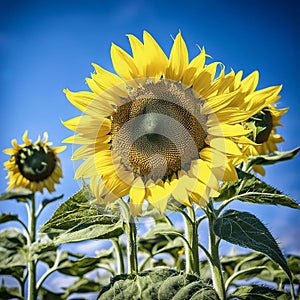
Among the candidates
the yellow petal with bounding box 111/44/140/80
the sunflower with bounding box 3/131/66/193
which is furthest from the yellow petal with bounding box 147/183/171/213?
the sunflower with bounding box 3/131/66/193

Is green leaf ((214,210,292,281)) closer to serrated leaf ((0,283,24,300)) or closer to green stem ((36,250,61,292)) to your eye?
green stem ((36,250,61,292))

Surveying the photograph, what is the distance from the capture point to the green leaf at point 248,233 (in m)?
0.83

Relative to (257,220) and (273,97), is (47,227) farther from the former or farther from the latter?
(273,97)

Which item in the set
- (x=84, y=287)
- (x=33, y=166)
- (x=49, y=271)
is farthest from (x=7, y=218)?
(x=33, y=166)

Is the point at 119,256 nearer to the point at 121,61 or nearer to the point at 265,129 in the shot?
the point at 265,129

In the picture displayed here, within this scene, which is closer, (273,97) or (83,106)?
(83,106)

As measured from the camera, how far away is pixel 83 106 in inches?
36.0

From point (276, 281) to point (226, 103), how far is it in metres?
0.91

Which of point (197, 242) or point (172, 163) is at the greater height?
point (172, 163)

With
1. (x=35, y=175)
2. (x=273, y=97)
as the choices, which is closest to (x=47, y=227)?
(x=273, y=97)

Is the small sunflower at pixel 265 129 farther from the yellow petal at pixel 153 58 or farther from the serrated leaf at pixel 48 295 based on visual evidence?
the serrated leaf at pixel 48 295

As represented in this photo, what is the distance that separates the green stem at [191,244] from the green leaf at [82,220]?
0.13m

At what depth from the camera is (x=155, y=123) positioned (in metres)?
0.92

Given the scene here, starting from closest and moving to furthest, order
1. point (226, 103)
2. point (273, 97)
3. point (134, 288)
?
point (134, 288) < point (226, 103) < point (273, 97)
